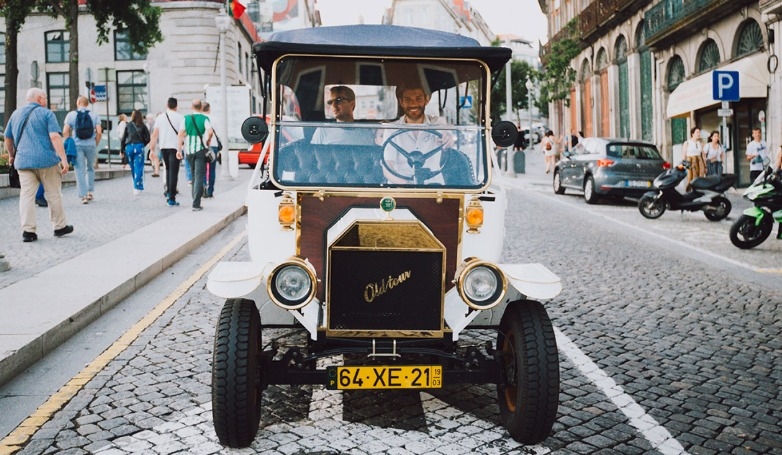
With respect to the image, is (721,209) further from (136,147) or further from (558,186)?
(136,147)

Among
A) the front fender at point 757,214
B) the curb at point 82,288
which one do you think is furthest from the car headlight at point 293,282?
the front fender at point 757,214

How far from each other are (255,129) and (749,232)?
9129 mm

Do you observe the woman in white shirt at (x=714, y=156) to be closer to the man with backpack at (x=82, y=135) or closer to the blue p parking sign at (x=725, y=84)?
the blue p parking sign at (x=725, y=84)

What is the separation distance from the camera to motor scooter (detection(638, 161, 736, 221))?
50.9ft

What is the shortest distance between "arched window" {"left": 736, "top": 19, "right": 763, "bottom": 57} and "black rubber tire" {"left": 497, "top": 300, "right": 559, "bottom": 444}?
68.6 feet

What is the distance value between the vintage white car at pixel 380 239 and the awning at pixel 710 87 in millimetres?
17299

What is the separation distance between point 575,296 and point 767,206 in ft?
17.7

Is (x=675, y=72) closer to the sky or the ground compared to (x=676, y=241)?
closer to the sky

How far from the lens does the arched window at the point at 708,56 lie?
84.9 ft

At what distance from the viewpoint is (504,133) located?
4723 millimetres

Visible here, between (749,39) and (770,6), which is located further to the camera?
(749,39)

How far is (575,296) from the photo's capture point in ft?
25.8

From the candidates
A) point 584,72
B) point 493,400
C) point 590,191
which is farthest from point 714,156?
point 584,72

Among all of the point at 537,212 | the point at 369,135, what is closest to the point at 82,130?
the point at 537,212
